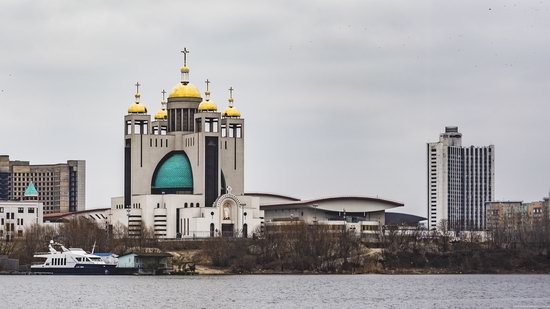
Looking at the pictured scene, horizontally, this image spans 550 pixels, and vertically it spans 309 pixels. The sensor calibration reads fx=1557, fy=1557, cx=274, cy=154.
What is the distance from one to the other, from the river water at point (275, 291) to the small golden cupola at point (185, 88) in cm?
4433

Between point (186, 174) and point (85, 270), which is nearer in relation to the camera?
point (85, 270)

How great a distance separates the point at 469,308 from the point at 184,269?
5967 cm

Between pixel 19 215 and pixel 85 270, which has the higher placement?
pixel 19 215

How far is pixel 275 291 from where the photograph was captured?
119 meters

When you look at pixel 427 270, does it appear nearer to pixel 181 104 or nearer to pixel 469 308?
pixel 181 104

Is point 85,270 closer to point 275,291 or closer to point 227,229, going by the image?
point 227,229

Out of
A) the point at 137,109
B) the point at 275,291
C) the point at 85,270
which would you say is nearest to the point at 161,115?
the point at 137,109

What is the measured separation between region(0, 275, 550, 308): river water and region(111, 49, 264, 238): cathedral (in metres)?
34.9

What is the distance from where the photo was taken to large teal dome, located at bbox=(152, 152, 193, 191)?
188m

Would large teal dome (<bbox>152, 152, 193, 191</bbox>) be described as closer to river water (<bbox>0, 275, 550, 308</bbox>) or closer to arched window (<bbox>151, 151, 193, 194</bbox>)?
arched window (<bbox>151, 151, 193, 194</bbox>)

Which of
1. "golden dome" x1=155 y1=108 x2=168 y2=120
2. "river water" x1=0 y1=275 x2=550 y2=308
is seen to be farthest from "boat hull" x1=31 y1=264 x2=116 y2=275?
"golden dome" x1=155 y1=108 x2=168 y2=120

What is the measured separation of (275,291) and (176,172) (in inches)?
2800

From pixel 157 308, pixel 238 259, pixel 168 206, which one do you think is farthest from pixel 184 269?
pixel 157 308

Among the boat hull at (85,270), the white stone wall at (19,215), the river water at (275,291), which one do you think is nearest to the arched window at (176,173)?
the white stone wall at (19,215)
